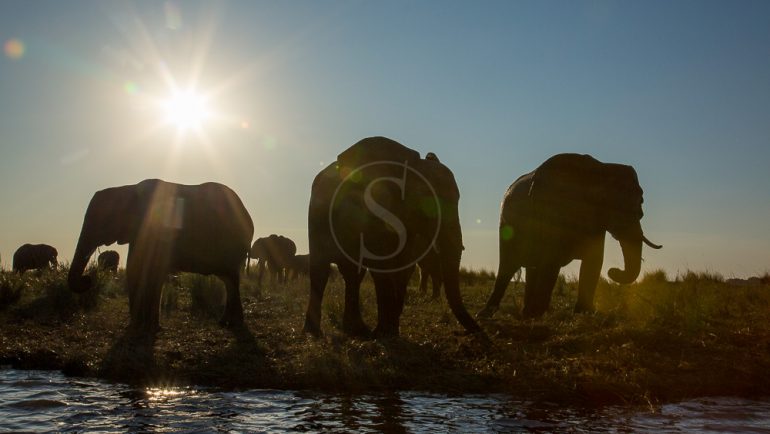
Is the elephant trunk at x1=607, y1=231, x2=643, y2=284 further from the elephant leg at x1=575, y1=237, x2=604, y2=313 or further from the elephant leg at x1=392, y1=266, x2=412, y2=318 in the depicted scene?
the elephant leg at x1=392, y1=266, x2=412, y2=318

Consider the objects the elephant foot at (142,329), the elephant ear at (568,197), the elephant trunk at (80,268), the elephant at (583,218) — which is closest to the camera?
the elephant foot at (142,329)

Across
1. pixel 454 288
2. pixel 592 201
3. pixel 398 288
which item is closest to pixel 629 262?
pixel 592 201

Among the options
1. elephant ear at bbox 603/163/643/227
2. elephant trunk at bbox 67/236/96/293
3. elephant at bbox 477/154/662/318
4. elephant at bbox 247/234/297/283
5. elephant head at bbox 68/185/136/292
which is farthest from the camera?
elephant at bbox 247/234/297/283

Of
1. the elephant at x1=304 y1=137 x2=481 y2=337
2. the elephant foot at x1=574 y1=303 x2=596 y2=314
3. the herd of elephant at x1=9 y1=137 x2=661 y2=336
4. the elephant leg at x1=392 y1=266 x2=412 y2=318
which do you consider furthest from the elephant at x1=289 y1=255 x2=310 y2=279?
the elephant leg at x1=392 y1=266 x2=412 y2=318

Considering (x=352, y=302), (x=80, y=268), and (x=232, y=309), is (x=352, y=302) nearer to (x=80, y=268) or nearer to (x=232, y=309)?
(x=232, y=309)

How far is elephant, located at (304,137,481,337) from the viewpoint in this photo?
31.5 ft

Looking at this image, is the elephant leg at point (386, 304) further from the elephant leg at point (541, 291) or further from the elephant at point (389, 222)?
the elephant leg at point (541, 291)

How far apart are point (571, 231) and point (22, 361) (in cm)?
804

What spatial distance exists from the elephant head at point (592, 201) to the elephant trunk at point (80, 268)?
7.01 meters

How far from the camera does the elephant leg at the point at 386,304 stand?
9422 millimetres

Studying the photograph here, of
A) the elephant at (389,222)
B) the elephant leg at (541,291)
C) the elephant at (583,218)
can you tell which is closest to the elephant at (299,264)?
the elephant at (583,218)

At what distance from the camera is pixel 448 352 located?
8.42 meters

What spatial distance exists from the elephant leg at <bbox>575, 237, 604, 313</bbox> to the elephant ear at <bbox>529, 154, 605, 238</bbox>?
33cm

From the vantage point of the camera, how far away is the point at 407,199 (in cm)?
973
